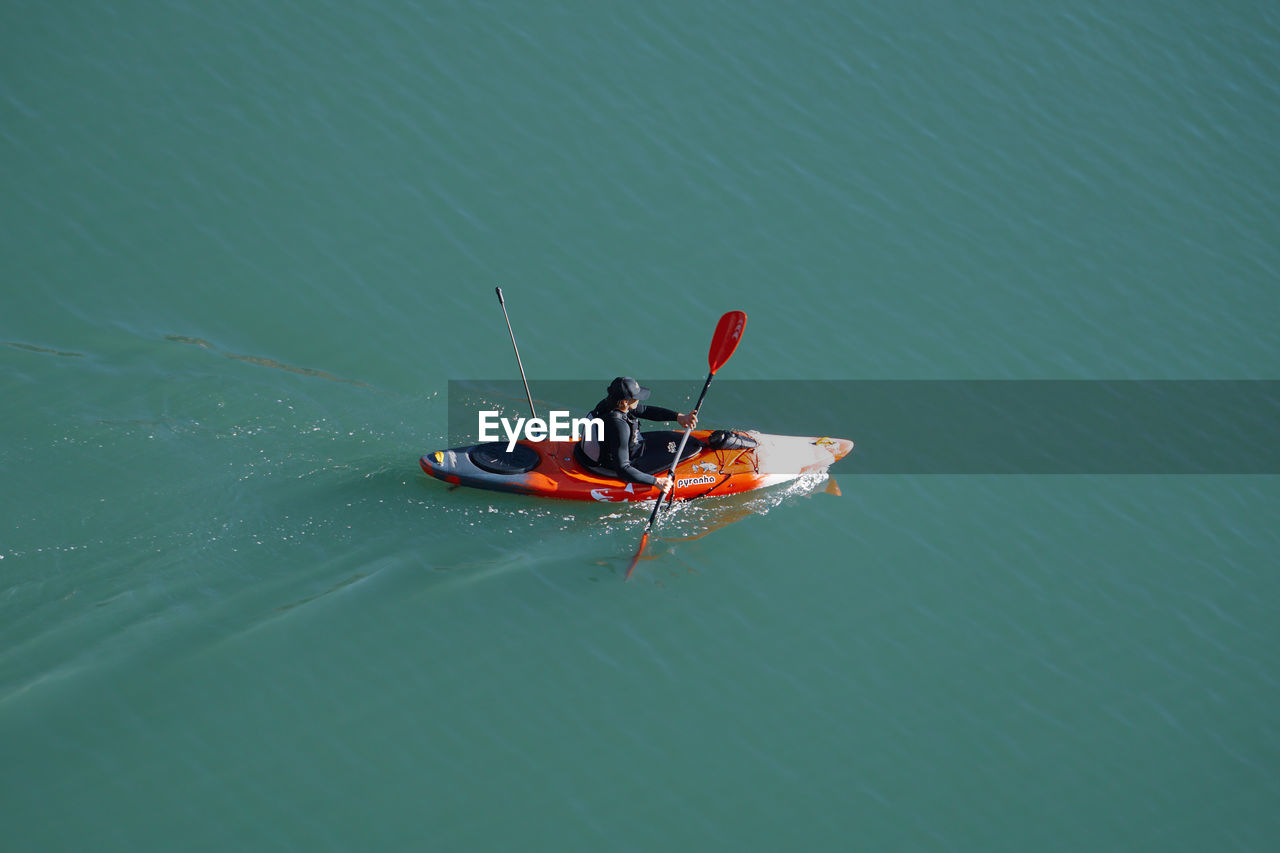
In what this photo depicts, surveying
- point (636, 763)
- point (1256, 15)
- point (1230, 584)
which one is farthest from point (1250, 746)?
point (1256, 15)

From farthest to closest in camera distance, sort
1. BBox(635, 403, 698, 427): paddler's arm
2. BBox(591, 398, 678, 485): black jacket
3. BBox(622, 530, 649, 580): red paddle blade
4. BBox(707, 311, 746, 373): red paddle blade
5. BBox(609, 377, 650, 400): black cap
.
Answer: BBox(707, 311, 746, 373): red paddle blade
BBox(635, 403, 698, 427): paddler's arm
BBox(591, 398, 678, 485): black jacket
BBox(609, 377, 650, 400): black cap
BBox(622, 530, 649, 580): red paddle blade

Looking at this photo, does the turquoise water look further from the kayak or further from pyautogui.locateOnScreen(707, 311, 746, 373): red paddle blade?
pyautogui.locateOnScreen(707, 311, 746, 373): red paddle blade

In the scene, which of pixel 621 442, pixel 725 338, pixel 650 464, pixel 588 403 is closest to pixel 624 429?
pixel 621 442

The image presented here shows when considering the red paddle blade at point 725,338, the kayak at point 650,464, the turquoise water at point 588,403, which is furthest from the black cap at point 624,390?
the red paddle blade at point 725,338

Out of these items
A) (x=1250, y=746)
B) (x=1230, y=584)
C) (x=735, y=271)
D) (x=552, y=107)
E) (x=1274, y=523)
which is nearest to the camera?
(x=1250, y=746)

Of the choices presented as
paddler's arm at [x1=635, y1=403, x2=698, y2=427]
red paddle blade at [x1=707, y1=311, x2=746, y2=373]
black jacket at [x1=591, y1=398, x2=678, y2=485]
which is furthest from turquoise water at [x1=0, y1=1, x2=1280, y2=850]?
paddler's arm at [x1=635, y1=403, x2=698, y2=427]

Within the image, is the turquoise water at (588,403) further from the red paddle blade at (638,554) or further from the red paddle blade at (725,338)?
the red paddle blade at (725,338)

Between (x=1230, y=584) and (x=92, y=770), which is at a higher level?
(x=1230, y=584)

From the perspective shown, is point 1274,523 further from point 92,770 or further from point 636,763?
point 92,770
